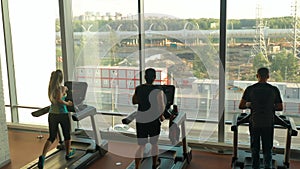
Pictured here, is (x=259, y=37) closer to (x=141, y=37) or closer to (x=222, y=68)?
(x=222, y=68)

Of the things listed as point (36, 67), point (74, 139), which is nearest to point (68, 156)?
point (74, 139)

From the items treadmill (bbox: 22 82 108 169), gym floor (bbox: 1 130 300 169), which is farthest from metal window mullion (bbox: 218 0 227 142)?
treadmill (bbox: 22 82 108 169)

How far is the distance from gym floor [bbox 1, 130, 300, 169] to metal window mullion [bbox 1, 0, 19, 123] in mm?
693

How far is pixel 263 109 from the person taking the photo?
10.6 ft

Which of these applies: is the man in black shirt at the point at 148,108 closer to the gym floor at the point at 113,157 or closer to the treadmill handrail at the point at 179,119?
the treadmill handrail at the point at 179,119

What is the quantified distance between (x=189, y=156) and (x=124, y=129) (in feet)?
4.05

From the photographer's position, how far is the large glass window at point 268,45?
3.90 metres

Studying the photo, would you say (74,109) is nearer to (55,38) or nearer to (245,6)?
(55,38)

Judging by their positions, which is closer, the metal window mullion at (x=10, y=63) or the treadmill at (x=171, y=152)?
the treadmill at (x=171, y=152)

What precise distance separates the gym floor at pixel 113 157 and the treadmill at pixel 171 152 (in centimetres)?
16

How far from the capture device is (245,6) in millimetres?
3996

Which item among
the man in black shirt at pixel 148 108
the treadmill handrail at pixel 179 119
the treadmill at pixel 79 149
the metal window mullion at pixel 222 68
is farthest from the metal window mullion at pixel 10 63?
the metal window mullion at pixel 222 68

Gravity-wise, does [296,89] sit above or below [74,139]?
above

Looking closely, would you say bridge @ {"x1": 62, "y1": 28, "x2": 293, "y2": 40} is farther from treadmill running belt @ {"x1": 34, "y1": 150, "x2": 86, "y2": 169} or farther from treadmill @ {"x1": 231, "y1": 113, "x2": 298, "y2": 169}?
treadmill running belt @ {"x1": 34, "y1": 150, "x2": 86, "y2": 169}
